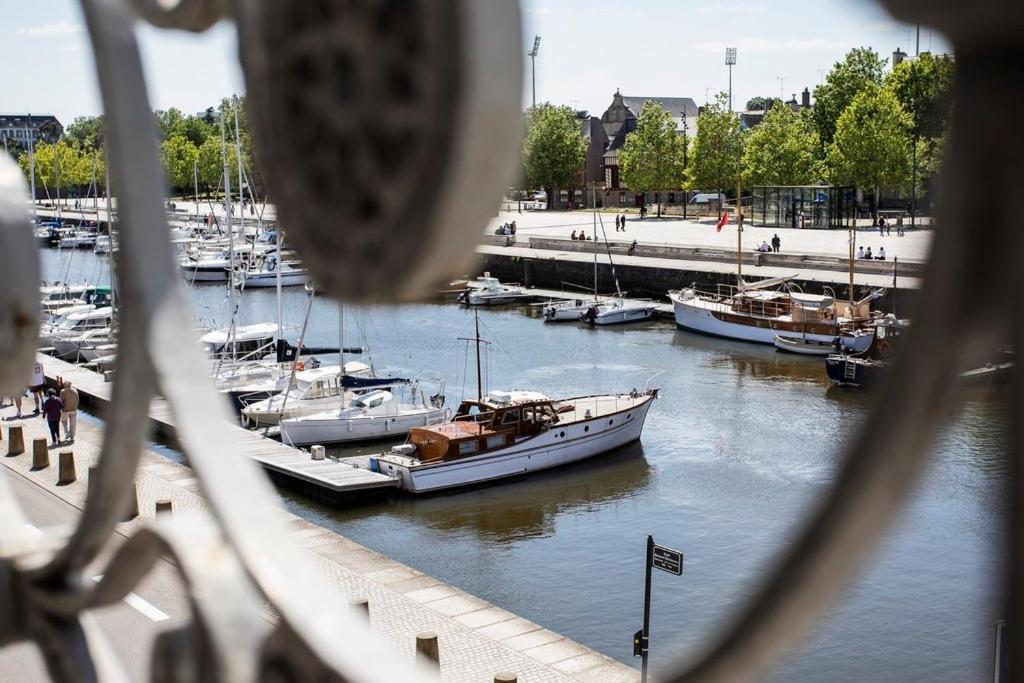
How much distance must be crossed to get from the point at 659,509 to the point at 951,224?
2395 cm

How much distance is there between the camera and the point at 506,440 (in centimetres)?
2881

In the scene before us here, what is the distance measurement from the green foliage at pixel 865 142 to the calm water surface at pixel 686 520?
1075 inches

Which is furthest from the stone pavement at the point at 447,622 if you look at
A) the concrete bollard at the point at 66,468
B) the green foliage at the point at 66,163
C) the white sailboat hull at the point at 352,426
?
the green foliage at the point at 66,163

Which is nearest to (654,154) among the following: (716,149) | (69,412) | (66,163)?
(716,149)

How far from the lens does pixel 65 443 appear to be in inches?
1038

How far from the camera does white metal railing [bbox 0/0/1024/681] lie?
35.0 inches

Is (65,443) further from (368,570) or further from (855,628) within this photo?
(855,628)

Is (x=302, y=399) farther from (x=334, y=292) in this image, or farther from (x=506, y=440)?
(x=334, y=292)

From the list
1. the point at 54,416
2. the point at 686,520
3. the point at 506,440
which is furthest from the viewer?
the point at 506,440

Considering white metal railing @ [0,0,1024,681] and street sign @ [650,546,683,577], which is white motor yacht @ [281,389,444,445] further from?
white metal railing @ [0,0,1024,681]

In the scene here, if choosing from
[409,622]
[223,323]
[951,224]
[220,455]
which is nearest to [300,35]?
[220,455]

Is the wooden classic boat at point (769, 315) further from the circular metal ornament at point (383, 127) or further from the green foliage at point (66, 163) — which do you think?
the circular metal ornament at point (383, 127)

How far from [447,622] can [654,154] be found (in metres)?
73.6

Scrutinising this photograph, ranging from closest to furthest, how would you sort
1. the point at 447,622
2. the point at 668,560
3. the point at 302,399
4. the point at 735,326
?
the point at 668,560 < the point at 447,622 < the point at 302,399 < the point at 735,326
